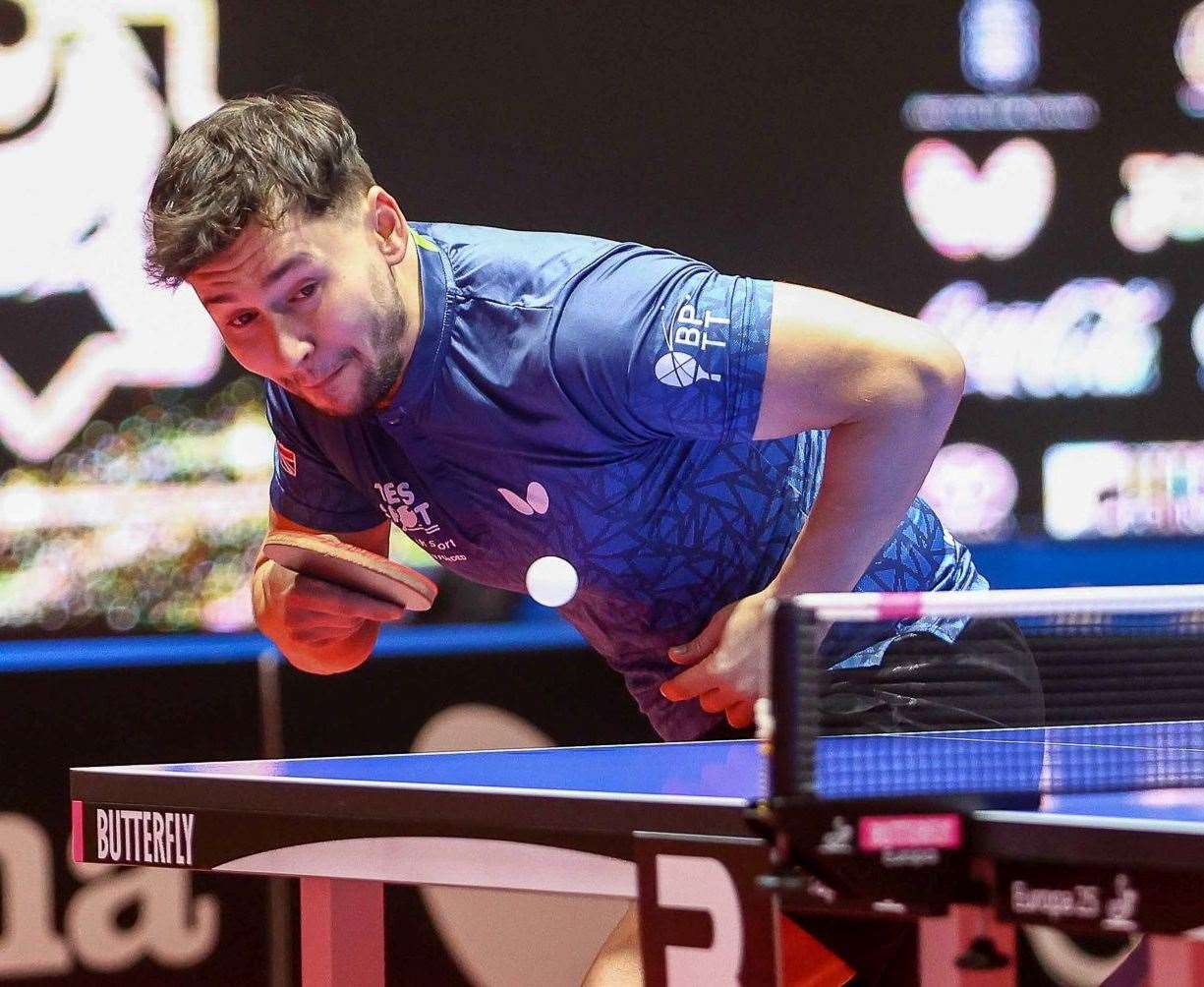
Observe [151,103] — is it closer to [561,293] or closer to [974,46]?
[974,46]

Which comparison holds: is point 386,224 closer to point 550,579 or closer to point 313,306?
point 313,306

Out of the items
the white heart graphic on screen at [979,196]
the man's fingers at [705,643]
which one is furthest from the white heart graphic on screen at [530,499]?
the white heart graphic on screen at [979,196]

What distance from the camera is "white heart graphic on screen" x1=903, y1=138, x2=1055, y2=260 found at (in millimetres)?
5520

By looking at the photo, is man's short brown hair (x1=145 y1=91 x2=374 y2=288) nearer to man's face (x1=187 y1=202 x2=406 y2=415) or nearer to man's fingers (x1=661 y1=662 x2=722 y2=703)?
man's face (x1=187 y1=202 x2=406 y2=415)

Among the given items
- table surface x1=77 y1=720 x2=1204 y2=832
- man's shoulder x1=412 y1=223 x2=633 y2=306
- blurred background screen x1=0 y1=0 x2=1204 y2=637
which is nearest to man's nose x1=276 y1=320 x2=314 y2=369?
man's shoulder x1=412 y1=223 x2=633 y2=306

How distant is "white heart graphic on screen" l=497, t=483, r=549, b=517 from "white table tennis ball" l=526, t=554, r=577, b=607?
0.24ft

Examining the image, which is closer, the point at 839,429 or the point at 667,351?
the point at 667,351

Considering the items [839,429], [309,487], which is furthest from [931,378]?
[309,487]

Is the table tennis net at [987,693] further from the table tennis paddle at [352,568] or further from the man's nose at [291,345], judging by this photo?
the man's nose at [291,345]

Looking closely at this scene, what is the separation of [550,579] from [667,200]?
9.59 ft

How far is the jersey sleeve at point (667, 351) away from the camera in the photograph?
233cm

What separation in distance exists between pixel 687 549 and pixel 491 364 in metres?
0.38

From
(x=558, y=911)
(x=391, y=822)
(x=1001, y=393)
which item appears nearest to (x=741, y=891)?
(x=391, y=822)

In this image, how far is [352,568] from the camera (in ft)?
8.23
